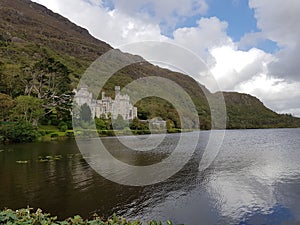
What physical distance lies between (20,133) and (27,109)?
8.33 metres

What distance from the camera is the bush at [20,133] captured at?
43.2 metres

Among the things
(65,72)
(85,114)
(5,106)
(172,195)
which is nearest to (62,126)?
(85,114)

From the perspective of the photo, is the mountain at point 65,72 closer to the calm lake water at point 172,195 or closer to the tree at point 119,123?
the tree at point 119,123

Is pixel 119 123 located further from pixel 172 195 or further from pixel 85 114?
→ pixel 172 195

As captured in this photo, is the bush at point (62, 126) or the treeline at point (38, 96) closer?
the treeline at point (38, 96)

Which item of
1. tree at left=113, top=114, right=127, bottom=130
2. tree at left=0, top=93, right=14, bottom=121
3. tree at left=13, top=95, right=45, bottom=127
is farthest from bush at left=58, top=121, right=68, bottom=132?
tree at left=113, top=114, right=127, bottom=130

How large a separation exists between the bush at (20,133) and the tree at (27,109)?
405 centimetres

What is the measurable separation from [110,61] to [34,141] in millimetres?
153056

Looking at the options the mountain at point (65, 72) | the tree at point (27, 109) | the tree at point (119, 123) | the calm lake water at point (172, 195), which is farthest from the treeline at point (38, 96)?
the calm lake water at point (172, 195)

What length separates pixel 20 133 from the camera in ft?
144

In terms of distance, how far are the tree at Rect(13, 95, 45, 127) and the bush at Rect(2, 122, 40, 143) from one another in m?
4.05

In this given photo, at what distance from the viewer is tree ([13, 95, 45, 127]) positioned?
163ft

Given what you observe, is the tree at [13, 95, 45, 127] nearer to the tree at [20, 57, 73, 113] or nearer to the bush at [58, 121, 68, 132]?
the bush at [58, 121, 68, 132]

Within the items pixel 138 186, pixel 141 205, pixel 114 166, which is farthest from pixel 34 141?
pixel 141 205
